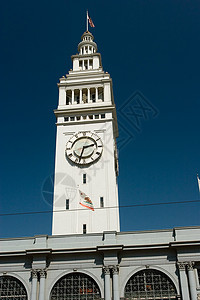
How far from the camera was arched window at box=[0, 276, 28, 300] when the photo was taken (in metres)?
32.3

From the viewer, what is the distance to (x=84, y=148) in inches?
1893

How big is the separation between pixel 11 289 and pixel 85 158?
66.8ft

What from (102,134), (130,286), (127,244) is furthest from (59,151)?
(130,286)

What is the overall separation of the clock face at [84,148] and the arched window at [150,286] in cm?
1897

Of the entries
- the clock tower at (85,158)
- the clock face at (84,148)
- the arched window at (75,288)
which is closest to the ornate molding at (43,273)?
the arched window at (75,288)

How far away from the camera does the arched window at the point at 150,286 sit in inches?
1226

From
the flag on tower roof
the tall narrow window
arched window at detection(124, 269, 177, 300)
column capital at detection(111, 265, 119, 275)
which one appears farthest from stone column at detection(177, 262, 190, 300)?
the tall narrow window

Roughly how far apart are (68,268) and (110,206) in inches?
498

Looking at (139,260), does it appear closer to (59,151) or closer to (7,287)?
(7,287)

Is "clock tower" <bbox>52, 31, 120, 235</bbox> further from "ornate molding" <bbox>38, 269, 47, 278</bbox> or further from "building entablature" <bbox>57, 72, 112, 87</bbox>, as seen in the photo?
"ornate molding" <bbox>38, 269, 47, 278</bbox>

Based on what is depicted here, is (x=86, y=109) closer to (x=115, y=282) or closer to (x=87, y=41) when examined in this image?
(x=87, y=41)

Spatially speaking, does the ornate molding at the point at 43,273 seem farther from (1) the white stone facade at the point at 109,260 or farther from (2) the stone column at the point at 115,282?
(2) the stone column at the point at 115,282

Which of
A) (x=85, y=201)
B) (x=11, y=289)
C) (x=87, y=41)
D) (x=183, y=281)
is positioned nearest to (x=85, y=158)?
(x=85, y=201)

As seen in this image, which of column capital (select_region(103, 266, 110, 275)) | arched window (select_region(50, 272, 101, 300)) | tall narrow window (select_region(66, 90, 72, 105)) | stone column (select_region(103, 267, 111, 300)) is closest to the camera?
stone column (select_region(103, 267, 111, 300))
